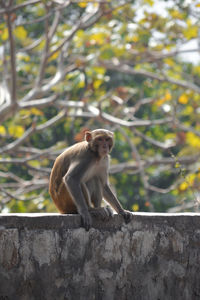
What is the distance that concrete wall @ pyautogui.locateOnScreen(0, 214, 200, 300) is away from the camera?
10.7 ft

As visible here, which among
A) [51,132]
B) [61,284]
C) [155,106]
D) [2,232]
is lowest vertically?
[51,132]

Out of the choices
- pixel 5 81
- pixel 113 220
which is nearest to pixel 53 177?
pixel 113 220

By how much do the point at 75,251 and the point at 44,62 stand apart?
459 cm

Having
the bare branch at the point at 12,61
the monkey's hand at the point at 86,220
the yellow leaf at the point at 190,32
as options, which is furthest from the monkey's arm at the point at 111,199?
the yellow leaf at the point at 190,32

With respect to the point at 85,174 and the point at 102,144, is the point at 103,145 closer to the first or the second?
the point at 102,144

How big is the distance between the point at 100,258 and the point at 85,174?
93 cm

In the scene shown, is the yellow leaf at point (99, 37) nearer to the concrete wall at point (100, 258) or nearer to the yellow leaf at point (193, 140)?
the yellow leaf at point (193, 140)

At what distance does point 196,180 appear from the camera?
8.61 meters

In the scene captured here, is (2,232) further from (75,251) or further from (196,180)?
(196,180)

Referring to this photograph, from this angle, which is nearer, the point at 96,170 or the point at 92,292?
the point at 92,292

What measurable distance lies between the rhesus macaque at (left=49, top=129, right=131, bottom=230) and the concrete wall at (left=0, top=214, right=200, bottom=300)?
0.50m

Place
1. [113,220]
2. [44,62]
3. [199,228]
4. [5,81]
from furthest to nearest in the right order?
1. [5,81]
2. [44,62]
3. [199,228]
4. [113,220]

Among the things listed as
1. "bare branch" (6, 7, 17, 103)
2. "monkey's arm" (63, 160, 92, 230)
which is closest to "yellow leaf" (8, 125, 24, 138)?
"bare branch" (6, 7, 17, 103)

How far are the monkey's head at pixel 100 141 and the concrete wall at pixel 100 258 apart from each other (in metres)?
0.75
